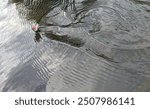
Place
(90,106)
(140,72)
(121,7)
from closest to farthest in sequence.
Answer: (90,106)
(140,72)
(121,7)

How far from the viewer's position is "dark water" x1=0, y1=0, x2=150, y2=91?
15.9ft

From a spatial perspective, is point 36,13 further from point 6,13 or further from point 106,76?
point 106,76

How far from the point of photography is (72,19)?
6.59 meters

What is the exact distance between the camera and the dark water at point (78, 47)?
483 centimetres

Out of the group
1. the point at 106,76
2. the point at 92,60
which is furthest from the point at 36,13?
the point at 106,76

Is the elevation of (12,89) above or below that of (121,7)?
below

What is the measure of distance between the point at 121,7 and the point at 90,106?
300cm

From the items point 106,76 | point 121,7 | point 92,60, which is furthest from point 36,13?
point 106,76

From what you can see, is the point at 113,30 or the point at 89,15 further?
the point at 89,15

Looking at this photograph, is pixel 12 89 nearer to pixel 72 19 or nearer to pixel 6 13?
pixel 72 19

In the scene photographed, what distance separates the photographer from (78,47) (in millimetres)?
5668

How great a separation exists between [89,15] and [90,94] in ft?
8.28

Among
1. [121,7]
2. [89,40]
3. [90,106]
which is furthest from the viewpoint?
[121,7]

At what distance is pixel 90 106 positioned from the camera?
4.26 meters
